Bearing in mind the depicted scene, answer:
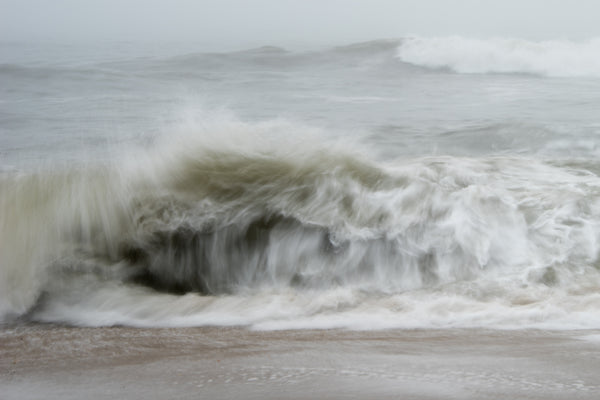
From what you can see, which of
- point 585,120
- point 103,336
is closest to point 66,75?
point 585,120

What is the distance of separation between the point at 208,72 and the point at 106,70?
189cm

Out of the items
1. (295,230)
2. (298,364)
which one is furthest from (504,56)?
(298,364)

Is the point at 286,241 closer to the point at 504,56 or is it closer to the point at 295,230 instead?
the point at 295,230

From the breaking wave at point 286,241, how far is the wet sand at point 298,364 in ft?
0.59

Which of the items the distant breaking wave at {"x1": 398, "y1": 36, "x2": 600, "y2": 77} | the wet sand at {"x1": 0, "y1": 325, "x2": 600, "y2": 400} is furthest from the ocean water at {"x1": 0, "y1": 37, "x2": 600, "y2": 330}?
the distant breaking wave at {"x1": 398, "y1": 36, "x2": 600, "y2": 77}

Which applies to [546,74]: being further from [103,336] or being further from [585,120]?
[103,336]

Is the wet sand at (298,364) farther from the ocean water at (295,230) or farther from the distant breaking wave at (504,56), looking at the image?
the distant breaking wave at (504,56)

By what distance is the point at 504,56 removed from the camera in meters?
13.6

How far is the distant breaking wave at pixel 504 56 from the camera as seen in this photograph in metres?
12.7

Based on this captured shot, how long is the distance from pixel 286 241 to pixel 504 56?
12214 mm

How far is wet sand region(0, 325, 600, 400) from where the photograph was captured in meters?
1.55

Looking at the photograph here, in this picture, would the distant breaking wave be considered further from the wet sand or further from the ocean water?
the wet sand

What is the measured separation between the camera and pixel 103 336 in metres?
2.14

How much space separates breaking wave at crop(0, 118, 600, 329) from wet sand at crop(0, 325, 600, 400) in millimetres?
179
